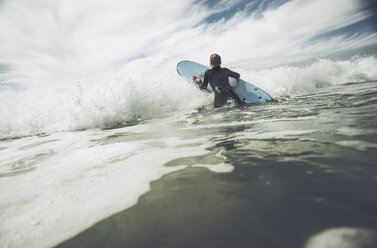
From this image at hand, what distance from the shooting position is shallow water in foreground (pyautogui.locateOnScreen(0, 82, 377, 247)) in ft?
2.80

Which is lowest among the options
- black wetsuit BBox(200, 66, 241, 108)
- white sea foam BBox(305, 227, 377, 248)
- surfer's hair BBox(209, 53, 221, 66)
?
white sea foam BBox(305, 227, 377, 248)

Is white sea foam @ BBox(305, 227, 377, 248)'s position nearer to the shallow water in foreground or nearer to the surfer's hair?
the shallow water in foreground

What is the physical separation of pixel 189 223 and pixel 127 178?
2.86 feet

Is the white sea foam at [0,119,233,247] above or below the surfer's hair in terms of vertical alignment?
below

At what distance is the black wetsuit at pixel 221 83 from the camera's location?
540 centimetres

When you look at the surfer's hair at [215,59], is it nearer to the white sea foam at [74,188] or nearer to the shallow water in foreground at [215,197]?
the white sea foam at [74,188]

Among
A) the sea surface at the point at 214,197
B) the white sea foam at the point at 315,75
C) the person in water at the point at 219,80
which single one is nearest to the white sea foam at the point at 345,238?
the sea surface at the point at 214,197

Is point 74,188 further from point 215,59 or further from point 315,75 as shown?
point 315,75

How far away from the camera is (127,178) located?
64.0 inches

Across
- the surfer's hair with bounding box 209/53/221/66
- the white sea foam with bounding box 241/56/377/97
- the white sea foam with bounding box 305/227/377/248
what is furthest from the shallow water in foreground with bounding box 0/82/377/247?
the white sea foam with bounding box 241/56/377/97

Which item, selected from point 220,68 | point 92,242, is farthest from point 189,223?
point 220,68

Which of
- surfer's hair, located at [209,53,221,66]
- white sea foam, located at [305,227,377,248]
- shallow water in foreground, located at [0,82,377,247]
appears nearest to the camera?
white sea foam, located at [305,227,377,248]

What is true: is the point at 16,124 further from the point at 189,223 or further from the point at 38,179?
the point at 189,223

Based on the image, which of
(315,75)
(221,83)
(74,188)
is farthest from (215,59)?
(315,75)
